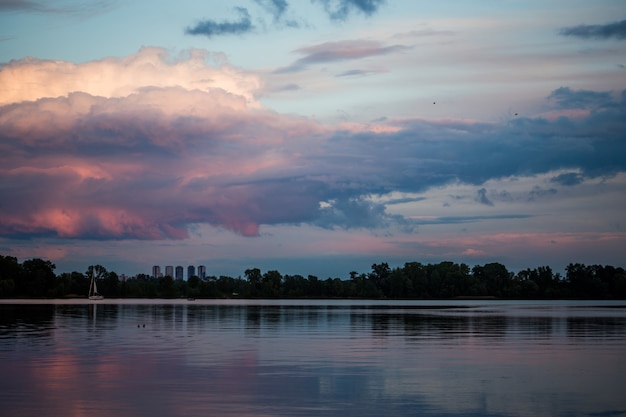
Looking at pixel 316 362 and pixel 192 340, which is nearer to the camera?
pixel 316 362

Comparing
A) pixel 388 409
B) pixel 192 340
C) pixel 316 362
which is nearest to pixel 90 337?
pixel 192 340

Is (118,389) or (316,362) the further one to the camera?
(316,362)

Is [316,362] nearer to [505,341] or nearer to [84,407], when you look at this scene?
[84,407]

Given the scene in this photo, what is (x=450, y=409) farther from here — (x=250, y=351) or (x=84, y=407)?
(x=250, y=351)

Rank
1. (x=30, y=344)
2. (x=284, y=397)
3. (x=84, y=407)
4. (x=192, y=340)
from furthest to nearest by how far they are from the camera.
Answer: (x=192, y=340) → (x=30, y=344) → (x=284, y=397) → (x=84, y=407)

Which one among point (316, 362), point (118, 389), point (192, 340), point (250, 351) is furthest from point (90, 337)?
point (118, 389)

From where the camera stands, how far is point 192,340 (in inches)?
2073

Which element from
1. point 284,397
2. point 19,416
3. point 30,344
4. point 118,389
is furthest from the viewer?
point 30,344

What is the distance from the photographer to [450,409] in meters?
24.8

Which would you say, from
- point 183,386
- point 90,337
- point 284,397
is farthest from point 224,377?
point 90,337

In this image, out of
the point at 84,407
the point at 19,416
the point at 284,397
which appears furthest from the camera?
the point at 284,397

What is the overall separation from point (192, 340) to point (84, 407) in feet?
91.9

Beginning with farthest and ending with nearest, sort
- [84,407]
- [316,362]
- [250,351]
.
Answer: [250,351] < [316,362] < [84,407]

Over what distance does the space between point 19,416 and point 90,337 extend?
32213mm
